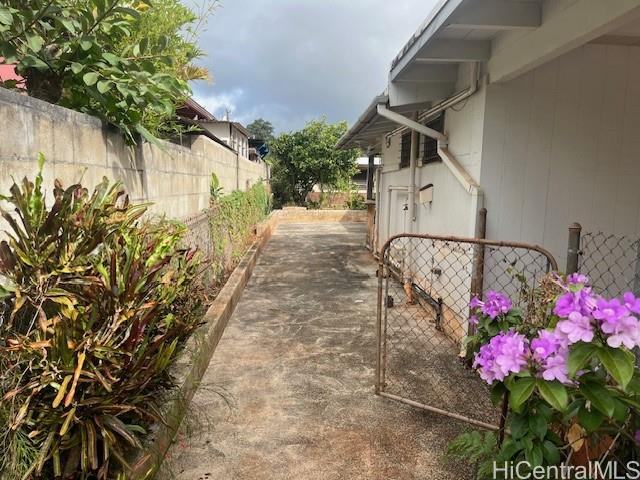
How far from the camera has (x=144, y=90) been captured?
2.99 m

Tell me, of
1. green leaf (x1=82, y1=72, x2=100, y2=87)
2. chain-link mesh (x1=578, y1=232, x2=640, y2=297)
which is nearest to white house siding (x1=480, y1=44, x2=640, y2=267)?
chain-link mesh (x1=578, y1=232, x2=640, y2=297)

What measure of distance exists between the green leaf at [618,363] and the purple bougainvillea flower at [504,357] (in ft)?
0.78

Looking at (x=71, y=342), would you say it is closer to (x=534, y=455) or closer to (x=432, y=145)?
(x=534, y=455)

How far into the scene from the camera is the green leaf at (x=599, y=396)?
51.3 inches

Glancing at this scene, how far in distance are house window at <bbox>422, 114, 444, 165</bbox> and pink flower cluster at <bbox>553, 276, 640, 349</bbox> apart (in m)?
4.32

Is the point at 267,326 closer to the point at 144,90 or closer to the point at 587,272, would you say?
the point at 144,90

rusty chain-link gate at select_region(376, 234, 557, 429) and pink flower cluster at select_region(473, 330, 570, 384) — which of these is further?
rusty chain-link gate at select_region(376, 234, 557, 429)

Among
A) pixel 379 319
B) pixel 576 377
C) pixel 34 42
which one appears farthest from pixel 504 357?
pixel 34 42

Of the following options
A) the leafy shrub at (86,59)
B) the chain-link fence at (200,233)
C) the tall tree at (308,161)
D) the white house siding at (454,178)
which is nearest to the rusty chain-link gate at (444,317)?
the white house siding at (454,178)

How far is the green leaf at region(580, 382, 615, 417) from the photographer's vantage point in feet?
4.27

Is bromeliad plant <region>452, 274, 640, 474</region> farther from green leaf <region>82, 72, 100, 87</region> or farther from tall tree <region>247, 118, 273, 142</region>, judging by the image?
tall tree <region>247, 118, 273, 142</region>

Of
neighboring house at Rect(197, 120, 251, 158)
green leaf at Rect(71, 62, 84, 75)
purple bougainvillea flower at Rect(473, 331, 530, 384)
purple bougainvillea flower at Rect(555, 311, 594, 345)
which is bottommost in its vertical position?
purple bougainvillea flower at Rect(473, 331, 530, 384)

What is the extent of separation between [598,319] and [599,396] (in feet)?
0.84

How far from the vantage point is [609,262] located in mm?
4375
